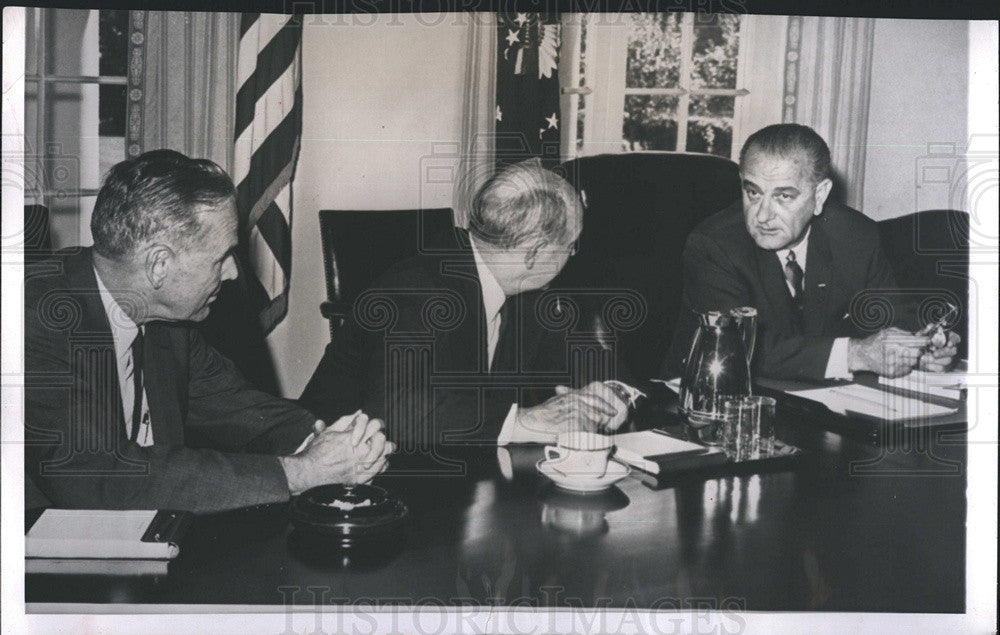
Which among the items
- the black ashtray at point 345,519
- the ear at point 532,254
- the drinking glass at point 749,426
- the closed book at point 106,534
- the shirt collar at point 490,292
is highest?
the ear at point 532,254

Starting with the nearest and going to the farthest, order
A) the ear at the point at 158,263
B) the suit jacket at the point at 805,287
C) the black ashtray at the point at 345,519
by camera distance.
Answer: the black ashtray at the point at 345,519 → the ear at the point at 158,263 → the suit jacket at the point at 805,287

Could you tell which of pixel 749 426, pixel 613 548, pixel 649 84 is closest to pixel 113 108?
pixel 649 84

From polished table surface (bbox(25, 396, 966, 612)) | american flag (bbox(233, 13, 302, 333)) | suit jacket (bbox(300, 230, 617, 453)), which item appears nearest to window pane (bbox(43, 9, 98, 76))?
american flag (bbox(233, 13, 302, 333))

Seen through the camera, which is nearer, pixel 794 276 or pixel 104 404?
pixel 104 404

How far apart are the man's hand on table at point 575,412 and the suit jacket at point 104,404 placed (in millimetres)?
459

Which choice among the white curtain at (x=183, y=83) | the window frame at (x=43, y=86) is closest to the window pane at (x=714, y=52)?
the white curtain at (x=183, y=83)

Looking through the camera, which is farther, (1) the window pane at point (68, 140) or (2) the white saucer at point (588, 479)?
(1) the window pane at point (68, 140)

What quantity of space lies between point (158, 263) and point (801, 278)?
4.29 ft

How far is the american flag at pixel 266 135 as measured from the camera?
1.80 meters

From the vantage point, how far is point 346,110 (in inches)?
71.4

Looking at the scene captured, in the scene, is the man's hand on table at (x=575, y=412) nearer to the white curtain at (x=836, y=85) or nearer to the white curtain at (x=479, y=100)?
the white curtain at (x=479, y=100)

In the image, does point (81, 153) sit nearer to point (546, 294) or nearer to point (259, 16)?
point (259, 16)

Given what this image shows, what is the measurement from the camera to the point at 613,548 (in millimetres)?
1540

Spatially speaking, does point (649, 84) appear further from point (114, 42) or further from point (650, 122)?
point (114, 42)
